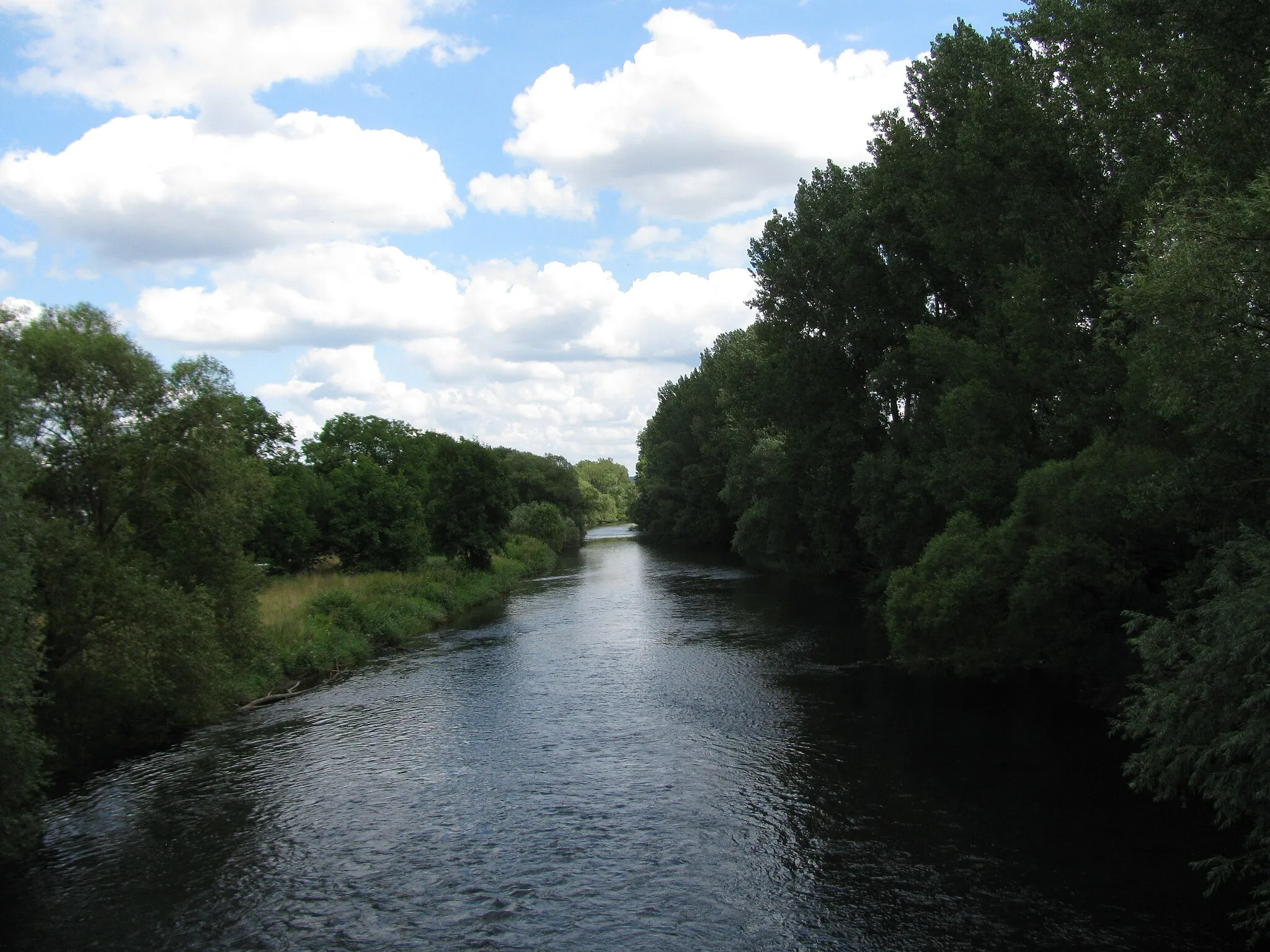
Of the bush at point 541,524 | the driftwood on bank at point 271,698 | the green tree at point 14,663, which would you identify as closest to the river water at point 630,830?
the driftwood on bank at point 271,698

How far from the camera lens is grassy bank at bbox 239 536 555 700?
29.0 metres

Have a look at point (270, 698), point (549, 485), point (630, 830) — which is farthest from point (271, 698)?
point (549, 485)

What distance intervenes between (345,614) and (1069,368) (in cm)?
2577

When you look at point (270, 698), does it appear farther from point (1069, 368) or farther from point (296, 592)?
point (1069, 368)

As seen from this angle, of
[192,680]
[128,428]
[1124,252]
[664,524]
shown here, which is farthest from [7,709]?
[664,524]

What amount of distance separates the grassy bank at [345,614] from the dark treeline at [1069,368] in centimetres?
1770

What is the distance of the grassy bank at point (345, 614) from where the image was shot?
2897 cm

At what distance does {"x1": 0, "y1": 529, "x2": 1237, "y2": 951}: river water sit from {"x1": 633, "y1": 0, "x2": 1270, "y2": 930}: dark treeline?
1.90m

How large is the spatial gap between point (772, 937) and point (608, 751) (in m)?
8.60

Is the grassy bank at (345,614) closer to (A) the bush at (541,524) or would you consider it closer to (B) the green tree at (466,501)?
(B) the green tree at (466,501)

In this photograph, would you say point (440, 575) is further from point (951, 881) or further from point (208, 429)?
point (951, 881)

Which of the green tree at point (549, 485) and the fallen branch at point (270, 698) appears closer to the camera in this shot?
the fallen branch at point (270, 698)

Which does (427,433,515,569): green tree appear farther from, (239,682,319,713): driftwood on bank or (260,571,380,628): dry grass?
(239,682,319,713): driftwood on bank

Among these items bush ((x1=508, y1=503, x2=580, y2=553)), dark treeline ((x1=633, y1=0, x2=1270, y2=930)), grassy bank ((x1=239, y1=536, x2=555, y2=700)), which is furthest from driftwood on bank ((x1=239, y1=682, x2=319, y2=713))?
bush ((x1=508, y1=503, x2=580, y2=553))
